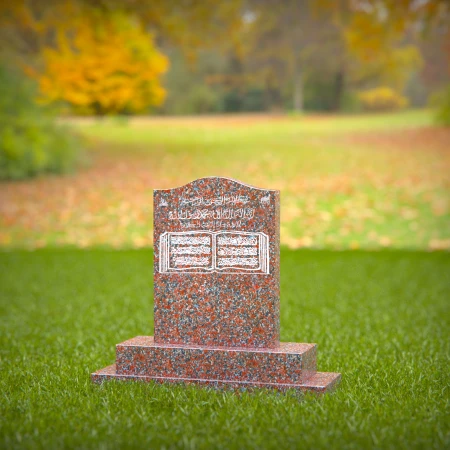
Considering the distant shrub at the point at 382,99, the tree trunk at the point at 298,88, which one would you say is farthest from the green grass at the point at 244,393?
the distant shrub at the point at 382,99

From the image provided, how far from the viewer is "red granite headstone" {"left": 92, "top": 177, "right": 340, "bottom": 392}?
6.13m

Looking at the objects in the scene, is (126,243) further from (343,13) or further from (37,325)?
(343,13)

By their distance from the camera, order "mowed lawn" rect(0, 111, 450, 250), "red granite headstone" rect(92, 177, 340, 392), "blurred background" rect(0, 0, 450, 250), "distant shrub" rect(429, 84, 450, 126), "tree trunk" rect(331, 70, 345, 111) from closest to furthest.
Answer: "red granite headstone" rect(92, 177, 340, 392), "mowed lawn" rect(0, 111, 450, 250), "blurred background" rect(0, 0, 450, 250), "tree trunk" rect(331, 70, 345, 111), "distant shrub" rect(429, 84, 450, 126)

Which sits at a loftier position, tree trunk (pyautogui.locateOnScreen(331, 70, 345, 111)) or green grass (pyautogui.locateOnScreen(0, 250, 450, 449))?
tree trunk (pyautogui.locateOnScreen(331, 70, 345, 111))

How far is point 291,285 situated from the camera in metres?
11.7

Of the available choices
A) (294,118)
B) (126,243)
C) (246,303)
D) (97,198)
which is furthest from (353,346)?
(294,118)

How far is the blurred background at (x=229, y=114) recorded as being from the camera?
1802 cm

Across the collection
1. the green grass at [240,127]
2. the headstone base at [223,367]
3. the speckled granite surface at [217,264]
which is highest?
the green grass at [240,127]

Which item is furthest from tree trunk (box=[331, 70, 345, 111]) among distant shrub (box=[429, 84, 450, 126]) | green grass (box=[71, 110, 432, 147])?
distant shrub (box=[429, 84, 450, 126])

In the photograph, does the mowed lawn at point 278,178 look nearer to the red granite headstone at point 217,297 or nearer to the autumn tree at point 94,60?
the autumn tree at point 94,60

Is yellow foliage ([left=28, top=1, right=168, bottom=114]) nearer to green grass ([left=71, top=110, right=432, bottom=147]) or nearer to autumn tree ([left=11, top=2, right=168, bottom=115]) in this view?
autumn tree ([left=11, top=2, right=168, bottom=115])

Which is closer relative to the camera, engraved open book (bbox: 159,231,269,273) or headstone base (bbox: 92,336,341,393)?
headstone base (bbox: 92,336,341,393)

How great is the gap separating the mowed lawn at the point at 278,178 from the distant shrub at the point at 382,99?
0.30 meters

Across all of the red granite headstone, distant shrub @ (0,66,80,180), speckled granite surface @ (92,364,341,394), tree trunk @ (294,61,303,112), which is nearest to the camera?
speckled granite surface @ (92,364,341,394)
